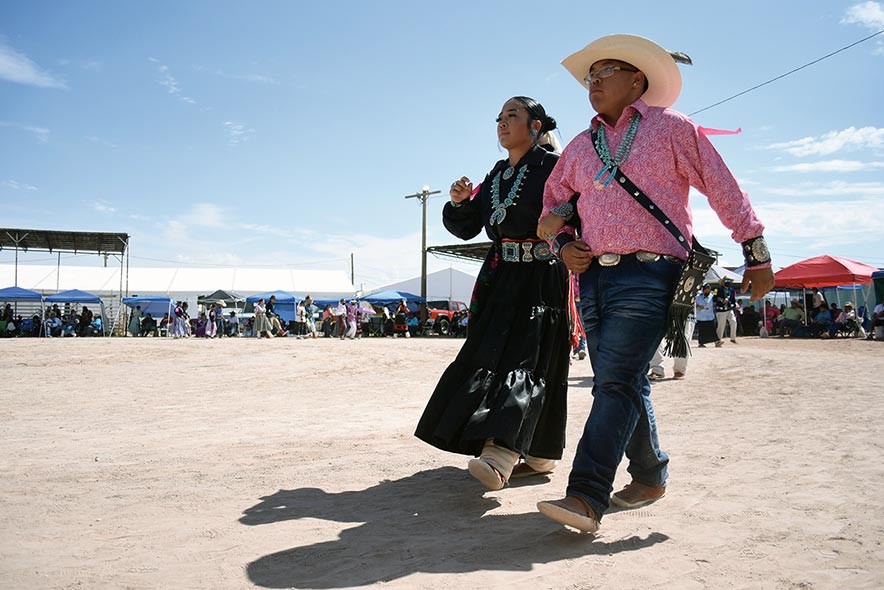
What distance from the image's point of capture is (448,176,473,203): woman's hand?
367 centimetres

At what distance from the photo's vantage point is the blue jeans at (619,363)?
2523 millimetres

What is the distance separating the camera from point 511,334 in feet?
10.9

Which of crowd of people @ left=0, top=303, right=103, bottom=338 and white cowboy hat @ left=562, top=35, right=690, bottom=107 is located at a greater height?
white cowboy hat @ left=562, top=35, right=690, bottom=107

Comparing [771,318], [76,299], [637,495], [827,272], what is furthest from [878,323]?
[76,299]

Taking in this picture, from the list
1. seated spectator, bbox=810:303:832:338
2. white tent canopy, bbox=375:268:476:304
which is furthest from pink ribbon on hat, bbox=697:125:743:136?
white tent canopy, bbox=375:268:476:304

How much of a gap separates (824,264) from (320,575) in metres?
23.8

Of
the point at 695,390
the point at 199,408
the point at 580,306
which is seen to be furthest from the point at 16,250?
the point at 580,306

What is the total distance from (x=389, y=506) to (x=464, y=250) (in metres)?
29.9

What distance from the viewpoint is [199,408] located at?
21.3ft

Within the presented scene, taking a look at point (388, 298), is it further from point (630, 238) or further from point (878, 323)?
point (630, 238)

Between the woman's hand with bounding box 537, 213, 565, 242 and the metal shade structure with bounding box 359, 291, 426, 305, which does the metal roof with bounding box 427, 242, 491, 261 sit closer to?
the metal shade structure with bounding box 359, 291, 426, 305

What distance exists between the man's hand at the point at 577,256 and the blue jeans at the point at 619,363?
97mm

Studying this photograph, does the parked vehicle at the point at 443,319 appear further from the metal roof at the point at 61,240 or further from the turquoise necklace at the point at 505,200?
the turquoise necklace at the point at 505,200

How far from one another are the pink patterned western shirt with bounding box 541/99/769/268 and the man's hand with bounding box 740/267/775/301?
0.47 ft
